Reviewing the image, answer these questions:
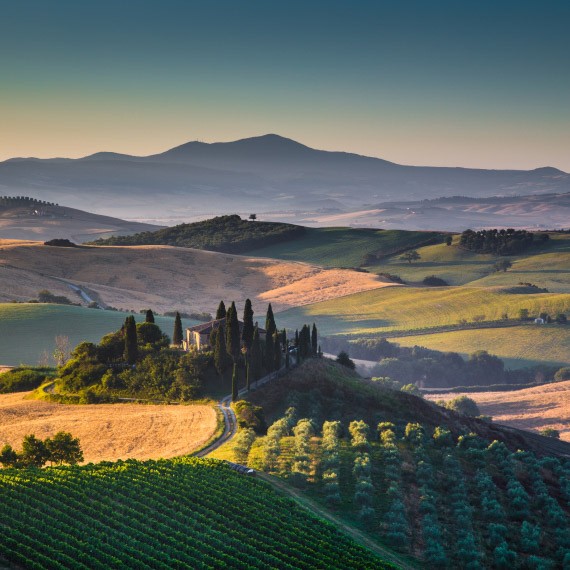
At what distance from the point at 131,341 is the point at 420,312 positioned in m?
107

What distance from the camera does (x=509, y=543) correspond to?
55.9 meters

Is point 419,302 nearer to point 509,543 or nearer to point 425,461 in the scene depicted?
point 425,461

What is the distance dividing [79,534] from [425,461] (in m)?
33.1

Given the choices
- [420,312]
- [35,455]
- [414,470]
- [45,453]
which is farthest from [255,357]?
[420,312]

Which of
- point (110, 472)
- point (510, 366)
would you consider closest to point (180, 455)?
point (110, 472)

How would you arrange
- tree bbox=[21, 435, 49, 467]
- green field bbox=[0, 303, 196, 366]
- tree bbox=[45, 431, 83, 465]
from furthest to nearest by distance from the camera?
green field bbox=[0, 303, 196, 366] → tree bbox=[45, 431, 83, 465] → tree bbox=[21, 435, 49, 467]

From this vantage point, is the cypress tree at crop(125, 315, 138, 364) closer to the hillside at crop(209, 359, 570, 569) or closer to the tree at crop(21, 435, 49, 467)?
the hillside at crop(209, 359, 570, 569)

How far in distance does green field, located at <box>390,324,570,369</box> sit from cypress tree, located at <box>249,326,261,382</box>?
78.2 meters

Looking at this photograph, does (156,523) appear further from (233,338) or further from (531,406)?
(531,406)

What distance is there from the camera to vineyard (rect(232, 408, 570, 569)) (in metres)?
54.2

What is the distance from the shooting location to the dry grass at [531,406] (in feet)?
393

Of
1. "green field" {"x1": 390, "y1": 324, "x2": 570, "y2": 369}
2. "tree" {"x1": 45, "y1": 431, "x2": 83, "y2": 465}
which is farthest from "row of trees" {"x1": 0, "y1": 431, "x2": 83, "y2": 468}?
"green field" {"x1": 390, "y1": 324, "x2": 570, "y2": 369}

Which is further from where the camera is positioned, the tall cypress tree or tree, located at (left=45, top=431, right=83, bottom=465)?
the tall cypress tree

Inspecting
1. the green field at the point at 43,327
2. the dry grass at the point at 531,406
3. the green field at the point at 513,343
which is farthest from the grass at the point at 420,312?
the green field at the point at 43,327
